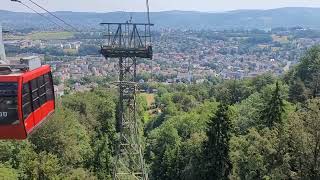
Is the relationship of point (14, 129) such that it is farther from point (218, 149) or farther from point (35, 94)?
point (218, 149)

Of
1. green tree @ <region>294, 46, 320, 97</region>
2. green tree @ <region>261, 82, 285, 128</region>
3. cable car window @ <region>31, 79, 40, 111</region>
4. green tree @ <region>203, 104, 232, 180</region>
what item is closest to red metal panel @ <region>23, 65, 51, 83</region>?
cable car window @ <region>31, 79, 40, 111</region>

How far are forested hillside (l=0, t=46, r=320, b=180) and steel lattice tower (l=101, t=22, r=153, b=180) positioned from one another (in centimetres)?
339

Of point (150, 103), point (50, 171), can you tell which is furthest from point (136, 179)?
point (150, 103)

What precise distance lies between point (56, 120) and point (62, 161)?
3.32 m

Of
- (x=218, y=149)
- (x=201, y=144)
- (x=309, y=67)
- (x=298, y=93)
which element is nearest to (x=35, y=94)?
(x=218, y=149)

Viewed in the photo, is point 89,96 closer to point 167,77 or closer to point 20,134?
point 20,134

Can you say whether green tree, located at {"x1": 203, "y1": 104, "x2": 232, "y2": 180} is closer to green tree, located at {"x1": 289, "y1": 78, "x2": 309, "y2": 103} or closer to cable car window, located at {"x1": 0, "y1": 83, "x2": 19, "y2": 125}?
green tree, located at {"x1": 289, "y1": 78, "x2": 309, "y2": 103}

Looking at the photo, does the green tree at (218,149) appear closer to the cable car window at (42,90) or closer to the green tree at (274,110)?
the green tree at (274,110)

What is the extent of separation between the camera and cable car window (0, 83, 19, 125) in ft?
49.2

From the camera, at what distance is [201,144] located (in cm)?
3834

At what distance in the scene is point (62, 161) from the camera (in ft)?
117

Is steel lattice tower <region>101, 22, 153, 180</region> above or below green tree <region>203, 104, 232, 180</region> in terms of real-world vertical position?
above

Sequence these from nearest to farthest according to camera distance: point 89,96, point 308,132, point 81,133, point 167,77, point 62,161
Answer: point 308,132 < point 62,161 < point 81,133 < point 89,96 < point 167,77

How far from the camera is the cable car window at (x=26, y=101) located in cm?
1532
